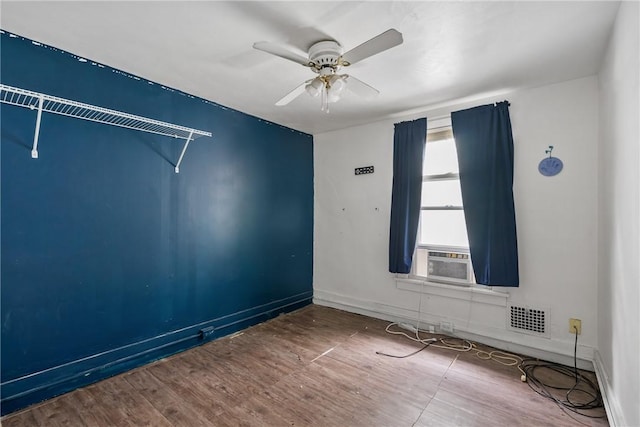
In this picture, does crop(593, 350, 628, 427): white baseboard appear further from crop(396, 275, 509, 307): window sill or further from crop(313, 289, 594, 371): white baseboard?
crop(396, 275, 509, 307): window sill

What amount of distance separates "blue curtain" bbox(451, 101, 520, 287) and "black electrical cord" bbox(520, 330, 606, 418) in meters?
0.70

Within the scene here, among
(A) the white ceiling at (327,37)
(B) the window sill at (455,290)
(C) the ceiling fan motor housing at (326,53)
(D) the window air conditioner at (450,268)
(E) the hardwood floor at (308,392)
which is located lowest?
(E) the hardwood floor at (308,392)

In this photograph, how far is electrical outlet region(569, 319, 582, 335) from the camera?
252cm

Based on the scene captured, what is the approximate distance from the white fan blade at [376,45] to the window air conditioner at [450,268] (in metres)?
2.33

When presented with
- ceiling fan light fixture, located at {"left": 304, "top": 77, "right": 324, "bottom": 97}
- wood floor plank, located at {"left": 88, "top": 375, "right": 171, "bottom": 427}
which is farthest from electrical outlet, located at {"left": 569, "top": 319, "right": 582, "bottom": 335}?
wood floor plank, located at {"left": 88, "top": 375, "right": 171, "bottom": 427}

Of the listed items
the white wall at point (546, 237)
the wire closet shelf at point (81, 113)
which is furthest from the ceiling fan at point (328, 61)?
the white wall at point (546, 237)

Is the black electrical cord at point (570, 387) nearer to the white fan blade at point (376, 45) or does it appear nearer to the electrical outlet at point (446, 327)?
the electrical outlet at point (446, 327)

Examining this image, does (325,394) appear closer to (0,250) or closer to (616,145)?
(0,250)

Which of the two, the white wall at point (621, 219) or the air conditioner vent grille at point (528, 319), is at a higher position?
the white wall at point (621, 219)

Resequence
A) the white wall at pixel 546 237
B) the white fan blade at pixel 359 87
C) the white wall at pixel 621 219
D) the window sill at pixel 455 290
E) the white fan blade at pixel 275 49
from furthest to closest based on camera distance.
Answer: the window sill at pixel 455 290, the white wall at pixel 546 237, the white fan blade at pixel 359 87, the white fan blade at pixel 275 49, the white wall at pixel 621 219

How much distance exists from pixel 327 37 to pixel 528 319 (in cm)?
301

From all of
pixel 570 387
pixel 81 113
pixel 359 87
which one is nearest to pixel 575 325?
pixel 570 387

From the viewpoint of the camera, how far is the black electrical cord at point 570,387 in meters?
2.02

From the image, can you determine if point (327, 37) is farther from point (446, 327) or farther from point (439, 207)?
point (446, 327)
